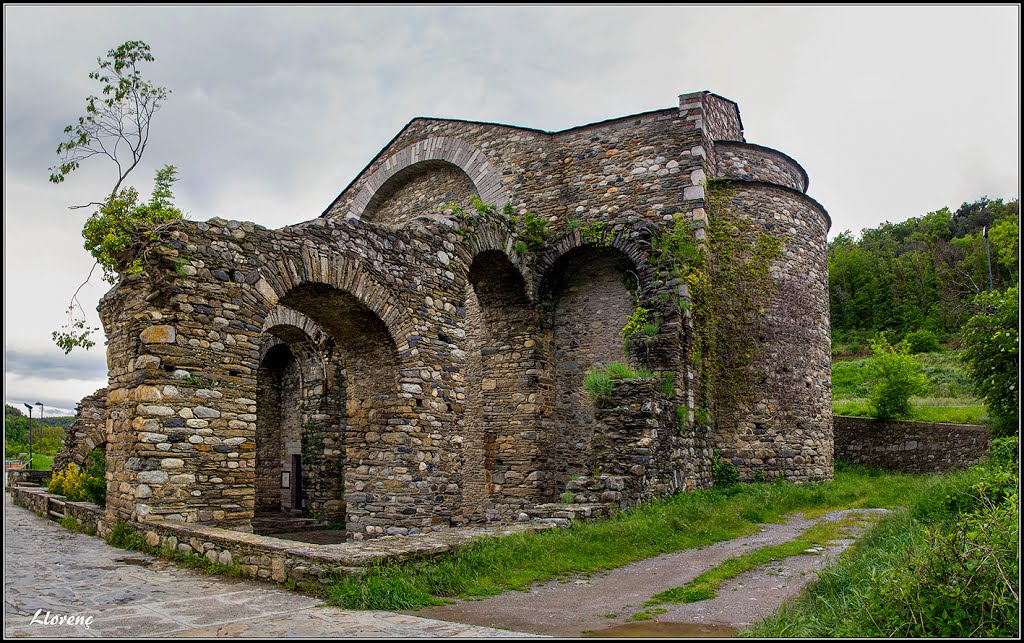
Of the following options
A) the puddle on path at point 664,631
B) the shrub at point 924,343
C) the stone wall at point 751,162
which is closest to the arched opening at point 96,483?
the puddle on path at point 664,631

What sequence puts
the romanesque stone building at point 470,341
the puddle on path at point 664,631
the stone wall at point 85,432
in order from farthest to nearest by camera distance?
the stone wall at point 85,432
the romanesque stone building at point 470,341
the puddle on path at point 664,631

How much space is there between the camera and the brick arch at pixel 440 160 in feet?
48.0

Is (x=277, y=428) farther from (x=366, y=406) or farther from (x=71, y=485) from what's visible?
(x=366, y=406)

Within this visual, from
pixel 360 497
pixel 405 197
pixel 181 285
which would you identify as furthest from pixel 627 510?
pixel 405 197

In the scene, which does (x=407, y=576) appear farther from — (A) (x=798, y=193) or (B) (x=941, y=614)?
(A) (x=798, y=193)

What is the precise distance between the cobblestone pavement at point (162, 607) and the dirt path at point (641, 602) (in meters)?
0.56

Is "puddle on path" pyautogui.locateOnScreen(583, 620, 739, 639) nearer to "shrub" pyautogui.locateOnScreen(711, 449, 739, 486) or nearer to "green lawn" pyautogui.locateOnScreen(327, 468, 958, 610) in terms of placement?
"green lawn" pyautogui.locateOnScreen(327, 468, 958, 610)

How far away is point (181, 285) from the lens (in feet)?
26.9

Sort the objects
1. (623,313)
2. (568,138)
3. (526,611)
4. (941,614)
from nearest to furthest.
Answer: (941,614) → (526,611) → (623,313) → (568,138)

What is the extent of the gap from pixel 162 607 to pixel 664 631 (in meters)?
3.62

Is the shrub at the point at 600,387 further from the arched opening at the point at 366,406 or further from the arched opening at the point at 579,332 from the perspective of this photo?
the arched opening at the point at 366,406

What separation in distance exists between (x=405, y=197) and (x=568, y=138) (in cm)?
465

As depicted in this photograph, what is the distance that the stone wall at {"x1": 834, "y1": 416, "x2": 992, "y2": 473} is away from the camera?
1614 cm

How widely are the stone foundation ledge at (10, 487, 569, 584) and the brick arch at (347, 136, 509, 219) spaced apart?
8166mm
